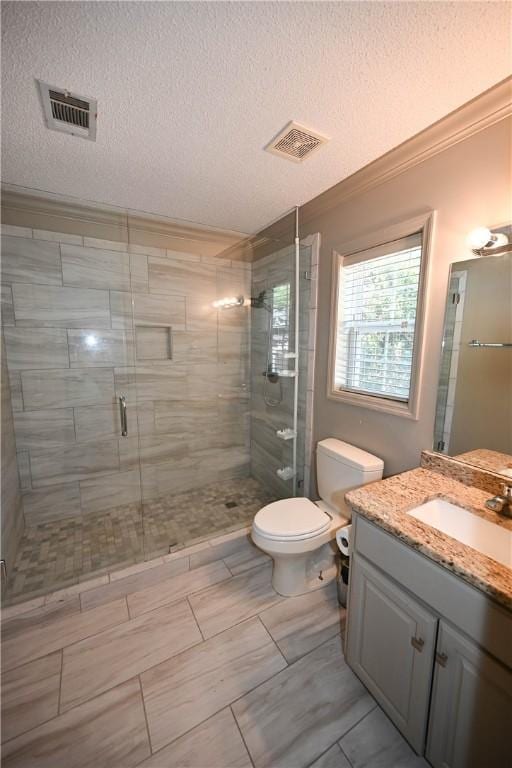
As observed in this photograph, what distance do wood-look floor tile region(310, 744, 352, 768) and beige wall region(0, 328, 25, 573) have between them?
1890 mm

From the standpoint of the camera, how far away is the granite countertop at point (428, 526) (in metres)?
0.81

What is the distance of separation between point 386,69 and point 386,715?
2.48 m

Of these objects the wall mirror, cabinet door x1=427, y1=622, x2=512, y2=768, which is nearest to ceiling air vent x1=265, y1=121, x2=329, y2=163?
the wall mirror

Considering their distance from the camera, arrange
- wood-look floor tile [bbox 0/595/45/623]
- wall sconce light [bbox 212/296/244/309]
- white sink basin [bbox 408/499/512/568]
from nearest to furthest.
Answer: white sink basin [bbox 408/499/512/568] < wood-look floor tile [bbox 0/595/45/623] < wall sconce light [bbox 212/296/244/309]

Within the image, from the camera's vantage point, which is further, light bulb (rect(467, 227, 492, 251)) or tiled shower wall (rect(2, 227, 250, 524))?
tiled shower wall (rect(2, 227, 250, 524))

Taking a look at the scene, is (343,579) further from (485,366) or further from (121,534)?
(121,534)

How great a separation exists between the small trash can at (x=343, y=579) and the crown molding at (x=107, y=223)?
2624 mm

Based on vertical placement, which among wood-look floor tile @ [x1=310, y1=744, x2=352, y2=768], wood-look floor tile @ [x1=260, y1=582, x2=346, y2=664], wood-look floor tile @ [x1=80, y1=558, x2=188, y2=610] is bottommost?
wood-look floor tile @ [x1=310, y1=744, x2=352, y2=768]

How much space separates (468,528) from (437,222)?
4.50 ft

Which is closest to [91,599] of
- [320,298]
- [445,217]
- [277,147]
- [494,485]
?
[494,485]

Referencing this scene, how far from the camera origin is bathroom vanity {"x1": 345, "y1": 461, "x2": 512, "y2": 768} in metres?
0.81

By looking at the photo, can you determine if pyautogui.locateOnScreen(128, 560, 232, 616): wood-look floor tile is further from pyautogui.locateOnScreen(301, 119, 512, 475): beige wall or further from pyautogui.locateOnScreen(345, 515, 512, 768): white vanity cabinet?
pyautogui.locateOnScreen(301, 119, 512, 475): beige wall

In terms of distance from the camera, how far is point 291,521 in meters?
1.75

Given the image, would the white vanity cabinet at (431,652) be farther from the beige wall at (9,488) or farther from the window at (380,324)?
the beige wall at (9,488)
